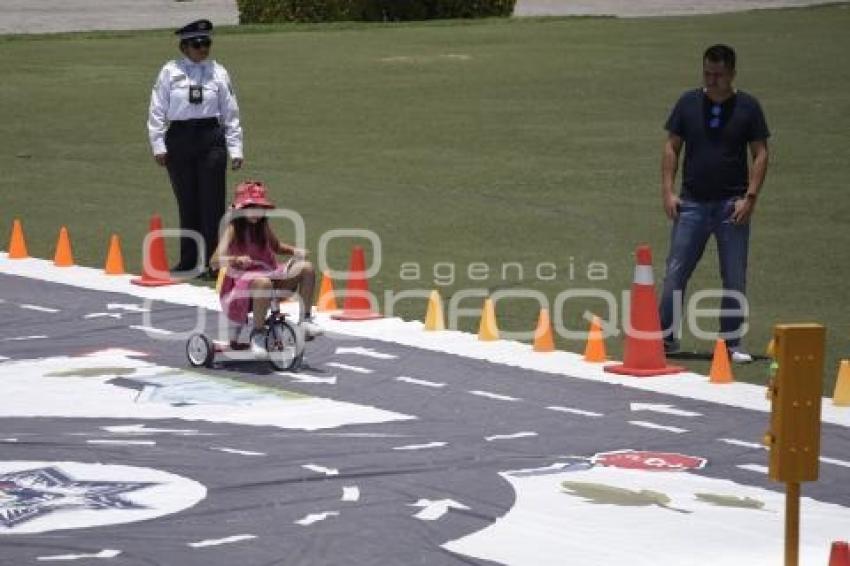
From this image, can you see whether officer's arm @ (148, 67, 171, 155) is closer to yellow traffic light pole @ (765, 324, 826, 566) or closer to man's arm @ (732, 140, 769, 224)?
man's arm @ (732, 140, 769, 224)

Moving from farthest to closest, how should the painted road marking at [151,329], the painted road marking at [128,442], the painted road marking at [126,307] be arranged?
the painted road marking at [126,307], the painted road marking at [151,329], the painted road marking at [128,442]

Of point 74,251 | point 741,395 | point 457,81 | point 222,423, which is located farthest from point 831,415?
point 457,81

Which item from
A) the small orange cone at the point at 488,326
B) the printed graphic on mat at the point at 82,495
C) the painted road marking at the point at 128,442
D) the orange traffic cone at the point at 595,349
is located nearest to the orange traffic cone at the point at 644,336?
the orange traffic cone at the point at 595,349

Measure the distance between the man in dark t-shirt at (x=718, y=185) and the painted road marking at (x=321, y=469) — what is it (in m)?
4.28

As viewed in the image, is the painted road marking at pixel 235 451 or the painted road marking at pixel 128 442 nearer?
the painted road marking at pixel 235 451

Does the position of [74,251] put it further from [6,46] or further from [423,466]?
[6,46]

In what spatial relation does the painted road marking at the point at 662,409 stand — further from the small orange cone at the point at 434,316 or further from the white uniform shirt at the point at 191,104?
the white uniform shirt at the point at 191,104

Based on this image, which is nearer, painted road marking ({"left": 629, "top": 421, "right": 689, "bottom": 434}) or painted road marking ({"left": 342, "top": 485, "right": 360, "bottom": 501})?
painted road marking ({"left": 342, "top": 485, "right": 360, "bottom": 501})

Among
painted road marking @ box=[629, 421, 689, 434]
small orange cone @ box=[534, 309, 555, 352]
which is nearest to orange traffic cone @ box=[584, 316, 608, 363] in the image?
small orange cone @ box=[534, 309, 555, 352]

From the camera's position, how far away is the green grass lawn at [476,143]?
21078 millimetres

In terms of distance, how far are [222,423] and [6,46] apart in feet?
94.8

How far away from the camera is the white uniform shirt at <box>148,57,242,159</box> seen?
2020 centimetres

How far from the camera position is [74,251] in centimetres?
2198

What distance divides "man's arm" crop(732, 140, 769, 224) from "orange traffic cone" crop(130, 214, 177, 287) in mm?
5556
